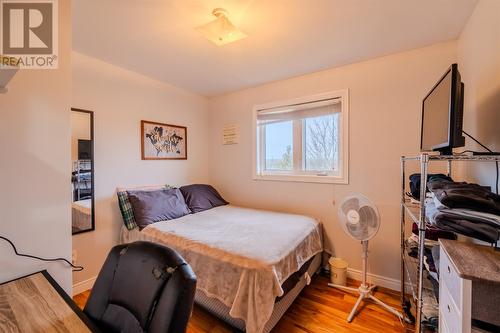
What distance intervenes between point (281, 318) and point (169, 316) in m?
1.47

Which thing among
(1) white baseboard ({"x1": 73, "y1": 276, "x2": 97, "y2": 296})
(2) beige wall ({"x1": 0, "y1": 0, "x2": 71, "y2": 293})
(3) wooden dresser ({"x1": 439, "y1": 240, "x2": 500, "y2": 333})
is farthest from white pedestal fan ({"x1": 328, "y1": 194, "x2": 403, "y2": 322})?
(1) white baseboard ({"x1": 73, "y1": 276, "x2": 97, "y2": 296})

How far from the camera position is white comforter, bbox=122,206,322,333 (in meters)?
1.40

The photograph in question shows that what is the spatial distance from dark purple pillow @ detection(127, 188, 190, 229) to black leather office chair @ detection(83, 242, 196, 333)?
1442 mm

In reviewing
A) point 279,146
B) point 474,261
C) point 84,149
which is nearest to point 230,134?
point 279,146

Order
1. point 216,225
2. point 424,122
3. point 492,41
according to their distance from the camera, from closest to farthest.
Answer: point 492,41 → point 424,122 → point 216,225

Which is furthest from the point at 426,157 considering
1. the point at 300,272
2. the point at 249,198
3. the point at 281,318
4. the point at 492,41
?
the point at 249,198

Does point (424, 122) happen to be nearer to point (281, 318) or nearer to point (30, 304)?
point (281, 318)

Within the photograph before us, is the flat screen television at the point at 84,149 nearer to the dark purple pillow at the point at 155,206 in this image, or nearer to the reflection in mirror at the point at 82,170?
the reflection in mirror at the point at 82,170

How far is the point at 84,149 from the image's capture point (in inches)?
85.1

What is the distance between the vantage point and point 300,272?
187 cm

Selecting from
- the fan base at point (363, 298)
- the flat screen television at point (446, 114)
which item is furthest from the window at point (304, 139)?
the fan base at point (363, 298)

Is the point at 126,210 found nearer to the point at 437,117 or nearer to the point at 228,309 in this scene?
the point at 228,309

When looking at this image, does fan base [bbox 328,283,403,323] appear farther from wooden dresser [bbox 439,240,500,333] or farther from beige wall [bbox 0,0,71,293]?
beige wall [bbox 0,0,71,293]

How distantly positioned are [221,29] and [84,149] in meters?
1.73
